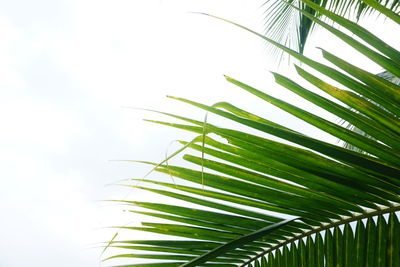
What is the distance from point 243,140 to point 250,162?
0.12 ft

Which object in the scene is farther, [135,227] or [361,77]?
[135,227]

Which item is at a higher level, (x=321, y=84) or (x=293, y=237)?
(x=321, y=84)

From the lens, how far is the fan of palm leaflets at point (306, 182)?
1.88ft

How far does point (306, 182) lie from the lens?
0.64 m

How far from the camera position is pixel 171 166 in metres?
0.72

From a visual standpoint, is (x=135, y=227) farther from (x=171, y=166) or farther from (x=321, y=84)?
(x=321, y=84)

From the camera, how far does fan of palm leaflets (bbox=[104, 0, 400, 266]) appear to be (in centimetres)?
57

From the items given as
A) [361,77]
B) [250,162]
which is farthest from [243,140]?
[361,77]

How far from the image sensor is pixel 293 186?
25.8 inches

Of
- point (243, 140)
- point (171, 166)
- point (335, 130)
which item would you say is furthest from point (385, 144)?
point (171, 166)

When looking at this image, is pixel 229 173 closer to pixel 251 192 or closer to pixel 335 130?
pixel 251 192

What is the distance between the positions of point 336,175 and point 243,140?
0.12 m

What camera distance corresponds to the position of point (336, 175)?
0.62 meters

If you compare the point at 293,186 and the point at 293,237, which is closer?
the point at 293,186
